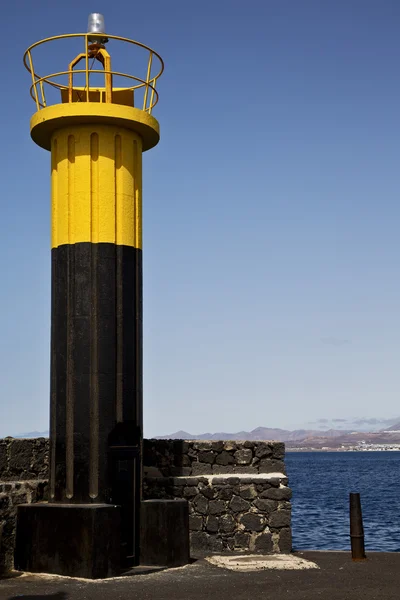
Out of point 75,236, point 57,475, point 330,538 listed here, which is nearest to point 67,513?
point 57,475

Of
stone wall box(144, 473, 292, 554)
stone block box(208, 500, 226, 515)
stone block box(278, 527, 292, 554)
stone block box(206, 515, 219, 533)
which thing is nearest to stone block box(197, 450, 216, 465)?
stone wall box(144, 473, 292, 554)

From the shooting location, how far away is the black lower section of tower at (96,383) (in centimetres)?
1255

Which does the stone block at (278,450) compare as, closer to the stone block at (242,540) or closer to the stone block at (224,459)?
the stone block at (224,459)

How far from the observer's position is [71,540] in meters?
11.9

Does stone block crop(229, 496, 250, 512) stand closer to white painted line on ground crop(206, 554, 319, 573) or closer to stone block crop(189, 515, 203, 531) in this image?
stone block crop(189, 515, 203, 531)

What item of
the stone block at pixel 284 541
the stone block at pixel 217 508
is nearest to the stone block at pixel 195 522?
the stone block at pixel 217 508

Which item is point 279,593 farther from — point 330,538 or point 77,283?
point 330,538

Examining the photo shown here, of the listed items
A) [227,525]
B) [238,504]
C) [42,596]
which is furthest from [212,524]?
[42,596]

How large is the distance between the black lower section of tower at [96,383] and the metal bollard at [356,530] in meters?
3.26

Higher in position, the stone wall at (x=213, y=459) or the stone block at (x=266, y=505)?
the stone wall at (x=213, y=459)

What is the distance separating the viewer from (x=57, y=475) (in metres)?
12.7

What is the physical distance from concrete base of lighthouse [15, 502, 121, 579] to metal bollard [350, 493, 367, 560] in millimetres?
3629

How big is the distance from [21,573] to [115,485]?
1740 millimetres

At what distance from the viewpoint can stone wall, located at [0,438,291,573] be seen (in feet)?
47.2
